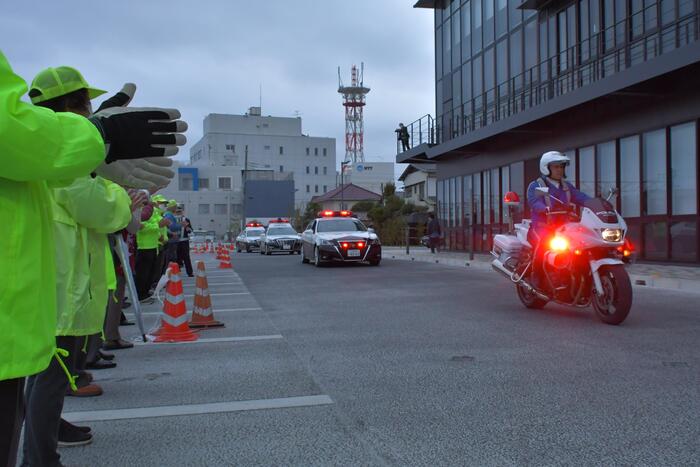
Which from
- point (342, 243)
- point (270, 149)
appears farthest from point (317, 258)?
point (270, 149)

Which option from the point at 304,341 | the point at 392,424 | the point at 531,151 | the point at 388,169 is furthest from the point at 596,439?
the point at 388,169

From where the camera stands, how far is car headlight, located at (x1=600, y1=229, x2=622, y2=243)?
7.20 metres

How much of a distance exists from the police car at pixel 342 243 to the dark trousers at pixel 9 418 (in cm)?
1693

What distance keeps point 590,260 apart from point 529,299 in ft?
5.33

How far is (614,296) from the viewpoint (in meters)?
7.25

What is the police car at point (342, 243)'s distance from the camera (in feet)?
62.8

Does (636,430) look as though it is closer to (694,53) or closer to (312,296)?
(312,296)

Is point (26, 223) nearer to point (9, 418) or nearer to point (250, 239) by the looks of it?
point (9, 418)

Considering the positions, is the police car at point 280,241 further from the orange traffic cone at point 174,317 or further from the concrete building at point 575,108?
the orange traffic cone at point 174,317

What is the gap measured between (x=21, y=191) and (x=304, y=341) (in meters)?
4.93

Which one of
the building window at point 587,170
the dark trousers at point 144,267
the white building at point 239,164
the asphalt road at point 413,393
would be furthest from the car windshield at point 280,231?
the white building at point 239,164

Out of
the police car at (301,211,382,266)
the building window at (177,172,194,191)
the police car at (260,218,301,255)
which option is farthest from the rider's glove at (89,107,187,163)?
the building window at (177,172,194,191)

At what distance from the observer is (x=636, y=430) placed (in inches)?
147

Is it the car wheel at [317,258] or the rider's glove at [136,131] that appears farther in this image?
the car wheel at [317,258]
